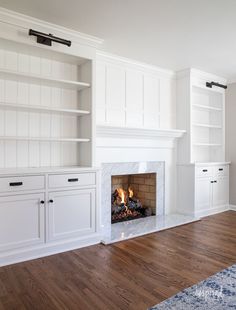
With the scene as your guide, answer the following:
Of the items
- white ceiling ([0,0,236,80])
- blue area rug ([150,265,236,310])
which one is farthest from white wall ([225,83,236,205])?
blue area rug ([150,265,236,310])

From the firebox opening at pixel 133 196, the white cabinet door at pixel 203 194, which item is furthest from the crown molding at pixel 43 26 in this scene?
the white cabinet door at pixel 203 194

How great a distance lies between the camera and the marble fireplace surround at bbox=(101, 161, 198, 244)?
367 centimetres

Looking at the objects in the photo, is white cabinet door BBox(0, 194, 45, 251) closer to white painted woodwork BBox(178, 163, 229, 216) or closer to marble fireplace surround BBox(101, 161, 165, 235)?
marble fireplace surround BBox(101, 161, 165, 235)

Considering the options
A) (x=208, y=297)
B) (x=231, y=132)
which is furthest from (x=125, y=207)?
(x=231, y=132)

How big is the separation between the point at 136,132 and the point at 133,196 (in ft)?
4.79

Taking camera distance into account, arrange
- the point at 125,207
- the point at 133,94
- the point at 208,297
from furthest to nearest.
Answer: the point at 125,207 → the point at 133,94 → the point at 208,297

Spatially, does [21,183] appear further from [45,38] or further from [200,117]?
[200,117]

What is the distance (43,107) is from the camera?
2.99 meters

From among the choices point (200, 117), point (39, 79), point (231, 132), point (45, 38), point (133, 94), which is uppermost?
point (45, 38)

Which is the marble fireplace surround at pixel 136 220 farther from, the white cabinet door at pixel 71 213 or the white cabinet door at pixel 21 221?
the white cabinet door at pixel 21 221

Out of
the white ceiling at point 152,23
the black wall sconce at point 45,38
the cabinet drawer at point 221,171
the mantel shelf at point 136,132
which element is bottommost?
the cabinet drawer at point 221,171

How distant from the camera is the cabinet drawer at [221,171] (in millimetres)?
4985

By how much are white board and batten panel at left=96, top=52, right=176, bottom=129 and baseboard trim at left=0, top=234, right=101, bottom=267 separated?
163 cm

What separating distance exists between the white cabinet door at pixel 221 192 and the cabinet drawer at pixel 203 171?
290mm
